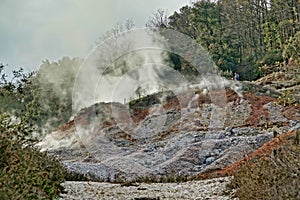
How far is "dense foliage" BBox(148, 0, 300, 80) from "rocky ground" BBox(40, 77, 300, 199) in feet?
32.4

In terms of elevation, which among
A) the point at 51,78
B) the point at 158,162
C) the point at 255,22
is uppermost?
the point at 255,22

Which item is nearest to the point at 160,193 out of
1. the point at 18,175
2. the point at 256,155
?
the point at 256,155

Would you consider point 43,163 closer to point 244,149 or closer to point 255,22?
point 244,149

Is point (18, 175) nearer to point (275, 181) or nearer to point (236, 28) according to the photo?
point (275, 181)

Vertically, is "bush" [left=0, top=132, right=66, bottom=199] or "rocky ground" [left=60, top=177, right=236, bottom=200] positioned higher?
"bush" [left=0, top=132, right=66, bottom=199]

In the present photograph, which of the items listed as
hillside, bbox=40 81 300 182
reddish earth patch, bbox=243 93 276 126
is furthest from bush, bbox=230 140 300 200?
reddish earth patch, bbox=243 93 276 126

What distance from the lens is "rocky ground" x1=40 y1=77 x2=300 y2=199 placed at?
2030cm

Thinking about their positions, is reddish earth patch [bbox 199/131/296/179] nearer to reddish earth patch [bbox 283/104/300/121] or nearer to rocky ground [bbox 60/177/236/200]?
rocky ground [bbox 60/177/236/200]

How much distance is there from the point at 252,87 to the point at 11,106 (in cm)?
2479

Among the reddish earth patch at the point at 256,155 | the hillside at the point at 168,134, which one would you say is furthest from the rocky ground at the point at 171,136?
the reddish earth patch at the point at 256,155

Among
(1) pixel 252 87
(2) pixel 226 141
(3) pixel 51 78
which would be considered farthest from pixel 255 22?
(2) pixel 226 141

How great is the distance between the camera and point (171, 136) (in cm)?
2928

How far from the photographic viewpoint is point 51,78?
4297 centimetres

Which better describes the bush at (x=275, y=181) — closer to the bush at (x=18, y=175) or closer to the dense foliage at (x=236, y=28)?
the bush at (x=18, y=175)
